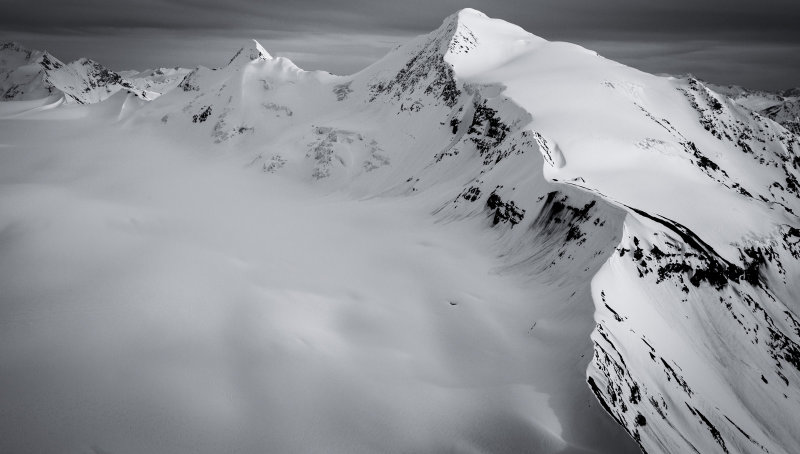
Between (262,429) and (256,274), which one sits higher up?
(262,429)

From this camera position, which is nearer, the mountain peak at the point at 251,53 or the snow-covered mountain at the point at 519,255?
the snow-covered mountain at the point at 519,255

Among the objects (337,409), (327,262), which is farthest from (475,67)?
(337,409)

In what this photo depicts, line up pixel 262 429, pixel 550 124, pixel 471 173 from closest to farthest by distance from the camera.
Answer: pixel 262 429, pixel 550 124, pixel 471 173

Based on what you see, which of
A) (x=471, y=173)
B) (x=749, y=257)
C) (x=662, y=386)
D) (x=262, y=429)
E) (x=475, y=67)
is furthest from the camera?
(x=475, y=67)

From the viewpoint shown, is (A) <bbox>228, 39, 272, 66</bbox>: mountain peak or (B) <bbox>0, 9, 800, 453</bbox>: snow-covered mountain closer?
(B) <bbox>0, 9, 800, 453</bbox>: snow-covered mountain

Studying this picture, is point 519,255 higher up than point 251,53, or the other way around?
point 251,53

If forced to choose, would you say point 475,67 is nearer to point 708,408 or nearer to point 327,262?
point 327,262

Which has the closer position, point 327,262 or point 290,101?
point 327,262

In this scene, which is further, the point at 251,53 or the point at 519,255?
the point at 251,53
